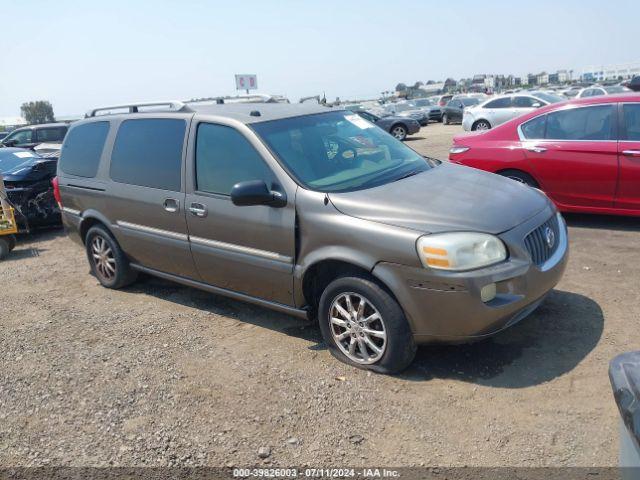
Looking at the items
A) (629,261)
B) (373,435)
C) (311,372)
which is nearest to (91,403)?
(311,372)

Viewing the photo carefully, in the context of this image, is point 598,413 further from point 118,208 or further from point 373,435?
point 118,208

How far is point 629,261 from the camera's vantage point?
17.6 feet

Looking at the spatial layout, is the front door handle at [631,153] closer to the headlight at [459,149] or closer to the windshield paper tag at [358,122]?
the headlight at [459,149]

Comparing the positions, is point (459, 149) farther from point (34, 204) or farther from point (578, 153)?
point (34, 204)

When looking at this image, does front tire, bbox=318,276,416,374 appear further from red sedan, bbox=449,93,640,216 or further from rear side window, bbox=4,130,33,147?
rear side window, bbox=4,130,33,147

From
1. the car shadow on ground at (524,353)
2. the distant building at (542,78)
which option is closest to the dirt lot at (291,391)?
the car shadow on ground at (524,353)

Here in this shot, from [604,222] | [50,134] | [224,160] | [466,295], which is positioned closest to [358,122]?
[224,160]

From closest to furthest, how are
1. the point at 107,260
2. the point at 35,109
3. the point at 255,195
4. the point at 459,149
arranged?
1. the point at 255,195
2. the point at 107,260
3. the point at 459,149
4. the point at 35,109

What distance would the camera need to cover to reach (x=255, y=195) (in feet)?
12.7

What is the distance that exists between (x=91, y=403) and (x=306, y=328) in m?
1.68

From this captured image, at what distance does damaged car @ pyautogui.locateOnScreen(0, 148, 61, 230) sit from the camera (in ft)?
27.8

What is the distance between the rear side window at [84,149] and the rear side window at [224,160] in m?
1.56

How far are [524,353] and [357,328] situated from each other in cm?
116

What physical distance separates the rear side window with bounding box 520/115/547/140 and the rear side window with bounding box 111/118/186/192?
4.20 meters
